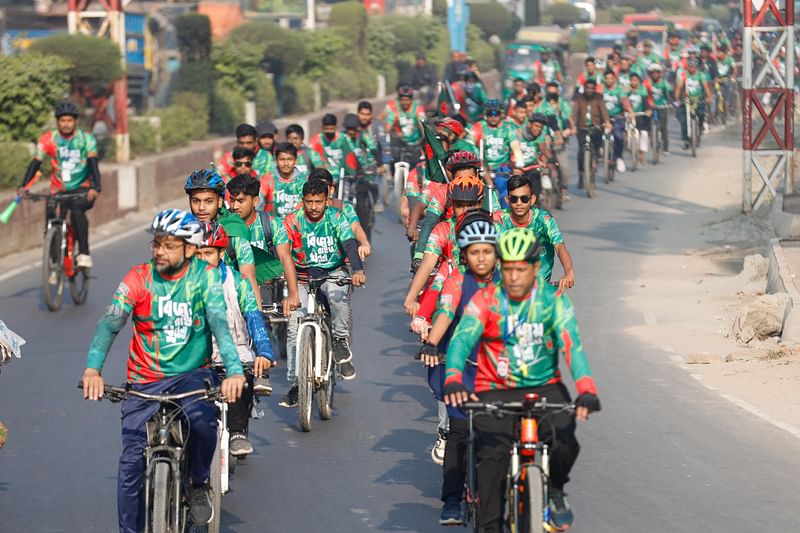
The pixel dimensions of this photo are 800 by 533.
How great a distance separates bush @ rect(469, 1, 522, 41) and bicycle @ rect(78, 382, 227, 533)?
64.7 metres

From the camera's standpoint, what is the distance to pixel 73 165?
1688 centimetres

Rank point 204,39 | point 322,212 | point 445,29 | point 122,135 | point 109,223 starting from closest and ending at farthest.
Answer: point 322,212 < point 109,223 < point 122,135 < point 204,39 < point 445,29

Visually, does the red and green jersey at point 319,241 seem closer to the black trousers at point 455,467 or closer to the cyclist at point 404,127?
the black trousers at point 455,467

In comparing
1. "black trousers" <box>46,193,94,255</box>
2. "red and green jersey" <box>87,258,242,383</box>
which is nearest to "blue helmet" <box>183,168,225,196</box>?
"red and green jersey" <box>87,258,242,383</box>

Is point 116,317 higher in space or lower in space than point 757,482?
higher

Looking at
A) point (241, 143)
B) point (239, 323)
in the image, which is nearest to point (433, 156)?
point (241, 143)

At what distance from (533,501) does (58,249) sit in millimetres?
10482

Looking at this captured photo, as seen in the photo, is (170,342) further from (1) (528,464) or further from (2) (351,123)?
(2) (351,123)

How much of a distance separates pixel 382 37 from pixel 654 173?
2215cm

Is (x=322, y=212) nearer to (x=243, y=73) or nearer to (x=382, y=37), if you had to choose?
(x=243, y=73)

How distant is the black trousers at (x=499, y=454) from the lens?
7.24m

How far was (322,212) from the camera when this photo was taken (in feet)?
39.7

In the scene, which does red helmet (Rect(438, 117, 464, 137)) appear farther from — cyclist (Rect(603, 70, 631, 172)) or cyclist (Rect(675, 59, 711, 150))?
cyclist (Rect(675, 59, 711, 150))

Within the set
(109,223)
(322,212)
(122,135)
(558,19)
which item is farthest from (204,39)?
(558,19)
